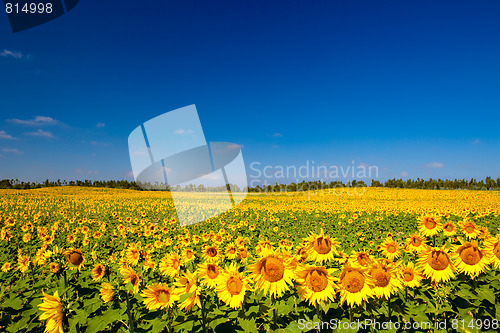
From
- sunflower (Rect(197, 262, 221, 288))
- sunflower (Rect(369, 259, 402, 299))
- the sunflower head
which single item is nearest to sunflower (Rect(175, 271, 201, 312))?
sunflower (Rect(197, 262, 221, 288))

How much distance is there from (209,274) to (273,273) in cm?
73

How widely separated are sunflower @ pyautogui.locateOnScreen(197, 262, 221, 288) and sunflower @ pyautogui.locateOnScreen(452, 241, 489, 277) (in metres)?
3.02

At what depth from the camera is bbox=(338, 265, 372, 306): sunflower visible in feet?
7.08

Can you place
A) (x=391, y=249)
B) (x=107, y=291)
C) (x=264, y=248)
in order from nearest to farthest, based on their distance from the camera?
(x=264, y=248), (x=107, y=291), (x=391, y=249)

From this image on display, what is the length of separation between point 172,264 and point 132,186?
80630 millimetres

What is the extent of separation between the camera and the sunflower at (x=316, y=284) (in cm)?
214

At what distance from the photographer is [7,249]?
759 cm

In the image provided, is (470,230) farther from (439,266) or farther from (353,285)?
(353,285)

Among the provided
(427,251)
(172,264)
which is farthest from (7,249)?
(427,251)

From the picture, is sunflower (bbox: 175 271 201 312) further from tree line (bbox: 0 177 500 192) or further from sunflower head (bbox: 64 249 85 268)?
tree line (bbox: 0 177 500 192)

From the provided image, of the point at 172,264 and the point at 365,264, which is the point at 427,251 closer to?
A: the point at 365,264

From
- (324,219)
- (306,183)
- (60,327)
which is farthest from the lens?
(306,183)

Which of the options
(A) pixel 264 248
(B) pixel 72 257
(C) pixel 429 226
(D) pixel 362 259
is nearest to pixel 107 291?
(B) pixel 72 257

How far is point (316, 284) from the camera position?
2.13m
